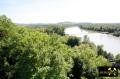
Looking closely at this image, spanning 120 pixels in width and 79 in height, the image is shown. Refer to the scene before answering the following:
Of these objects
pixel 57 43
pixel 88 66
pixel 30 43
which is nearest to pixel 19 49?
pixel 30 43

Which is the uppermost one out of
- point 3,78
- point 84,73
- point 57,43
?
point 57,43

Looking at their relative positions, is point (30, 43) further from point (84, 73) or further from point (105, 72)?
point (84, 73)

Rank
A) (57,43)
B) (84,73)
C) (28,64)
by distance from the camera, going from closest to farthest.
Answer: (28,64) → (57,43) → (84,73)

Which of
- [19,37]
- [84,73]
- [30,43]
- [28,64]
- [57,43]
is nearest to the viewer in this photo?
[28,64]

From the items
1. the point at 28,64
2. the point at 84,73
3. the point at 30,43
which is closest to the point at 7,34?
the point at 30,43

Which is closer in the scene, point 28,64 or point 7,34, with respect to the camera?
point 28,64

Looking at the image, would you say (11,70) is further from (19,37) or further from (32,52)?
(19,37)

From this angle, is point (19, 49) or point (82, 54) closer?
point (19, 49)

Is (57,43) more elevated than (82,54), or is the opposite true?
(57,43)

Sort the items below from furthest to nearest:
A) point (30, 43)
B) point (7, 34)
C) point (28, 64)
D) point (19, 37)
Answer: point (7, 34) → point (19, 37) → point (30, 43) → point (28, 64)
